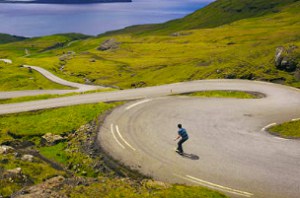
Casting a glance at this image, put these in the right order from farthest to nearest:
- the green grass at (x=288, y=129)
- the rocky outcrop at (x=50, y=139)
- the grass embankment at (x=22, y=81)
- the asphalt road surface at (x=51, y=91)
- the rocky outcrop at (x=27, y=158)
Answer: the grass embankment at (x=22, y=81) → the asphalt road surface at (x=51, y=91) → the rocky outcrop at (x=50, y=139) → the green grass at (x=288, y=129) → the rocky outcrop at (x=27, y=158)

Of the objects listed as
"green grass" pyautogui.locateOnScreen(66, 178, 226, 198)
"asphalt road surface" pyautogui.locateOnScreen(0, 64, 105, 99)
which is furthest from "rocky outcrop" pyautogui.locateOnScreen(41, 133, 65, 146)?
"asphalt road surface" pyautogui.locateOnScreen(0, 64, 105, 99)

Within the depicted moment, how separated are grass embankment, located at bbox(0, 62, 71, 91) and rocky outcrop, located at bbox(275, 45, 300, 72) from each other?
56.4 metres

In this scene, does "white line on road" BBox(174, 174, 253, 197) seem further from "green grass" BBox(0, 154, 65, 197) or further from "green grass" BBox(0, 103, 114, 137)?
"green grass" BBox(0, 103, 114, 137)

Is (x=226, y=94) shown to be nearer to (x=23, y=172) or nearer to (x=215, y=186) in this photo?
(x=215, y=186)

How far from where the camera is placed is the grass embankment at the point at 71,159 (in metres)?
19.6

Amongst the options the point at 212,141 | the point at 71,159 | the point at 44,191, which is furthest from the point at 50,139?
the point at 44,191

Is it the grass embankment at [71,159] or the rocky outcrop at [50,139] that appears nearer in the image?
the grass embankment at [71,159]

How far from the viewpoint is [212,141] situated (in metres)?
29.0

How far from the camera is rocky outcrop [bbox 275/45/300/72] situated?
60.7 metres

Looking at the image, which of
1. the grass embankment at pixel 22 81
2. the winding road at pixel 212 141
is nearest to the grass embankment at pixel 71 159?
the winding road at pixel 212 141

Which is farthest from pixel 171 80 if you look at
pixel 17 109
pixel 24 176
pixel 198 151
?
pixel 24 176

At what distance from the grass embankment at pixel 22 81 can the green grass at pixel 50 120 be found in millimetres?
52822

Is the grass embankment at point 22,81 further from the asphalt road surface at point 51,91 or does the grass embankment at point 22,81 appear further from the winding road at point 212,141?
the winding road at point 212,141

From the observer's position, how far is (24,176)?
22.0m
